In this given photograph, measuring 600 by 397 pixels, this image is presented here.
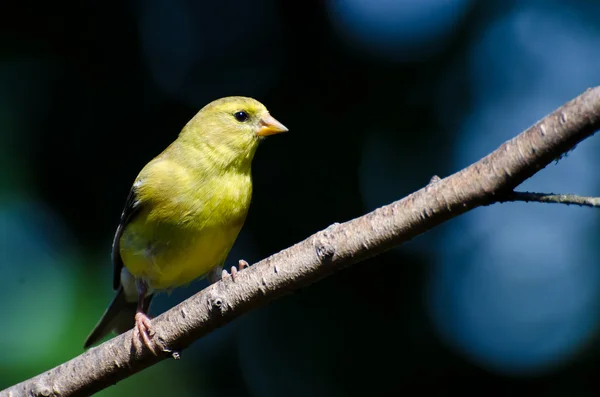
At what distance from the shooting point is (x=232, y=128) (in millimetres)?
4926

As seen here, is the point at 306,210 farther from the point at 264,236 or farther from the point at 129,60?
the point at 129,60

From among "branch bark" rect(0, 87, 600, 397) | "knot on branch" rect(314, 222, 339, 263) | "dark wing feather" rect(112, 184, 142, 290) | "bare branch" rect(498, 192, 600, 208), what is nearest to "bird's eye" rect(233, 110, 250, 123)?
"dark wing feather" rect(112, 184, 142, 290)

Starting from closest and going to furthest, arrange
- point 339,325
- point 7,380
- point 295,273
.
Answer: point 295,273 → point 7,380 → point 339,325

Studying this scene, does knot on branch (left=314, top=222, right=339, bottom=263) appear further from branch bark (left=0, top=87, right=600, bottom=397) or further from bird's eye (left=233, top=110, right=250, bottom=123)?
bird's eye (left=233, top=110, right=250, bottom=123)

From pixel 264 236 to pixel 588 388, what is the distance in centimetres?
267

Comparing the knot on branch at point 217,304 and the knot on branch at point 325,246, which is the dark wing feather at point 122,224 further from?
the knot on branch at point 325,246

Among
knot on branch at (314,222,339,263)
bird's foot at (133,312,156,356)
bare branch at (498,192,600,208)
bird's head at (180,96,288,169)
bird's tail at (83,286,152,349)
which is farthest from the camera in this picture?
bird's tail at (83,286,152,349)

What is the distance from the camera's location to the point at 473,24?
628cm

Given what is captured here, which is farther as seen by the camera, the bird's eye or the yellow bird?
the bird's eye

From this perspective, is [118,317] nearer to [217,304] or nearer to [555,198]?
[217,304]

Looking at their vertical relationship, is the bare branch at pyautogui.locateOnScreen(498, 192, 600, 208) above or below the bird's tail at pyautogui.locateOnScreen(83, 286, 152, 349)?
below

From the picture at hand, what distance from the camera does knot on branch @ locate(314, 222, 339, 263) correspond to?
2.62 meters

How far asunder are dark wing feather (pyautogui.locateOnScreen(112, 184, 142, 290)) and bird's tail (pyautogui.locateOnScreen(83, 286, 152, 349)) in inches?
4.1

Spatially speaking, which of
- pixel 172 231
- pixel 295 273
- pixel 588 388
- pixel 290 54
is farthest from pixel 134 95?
pixel 588 388
